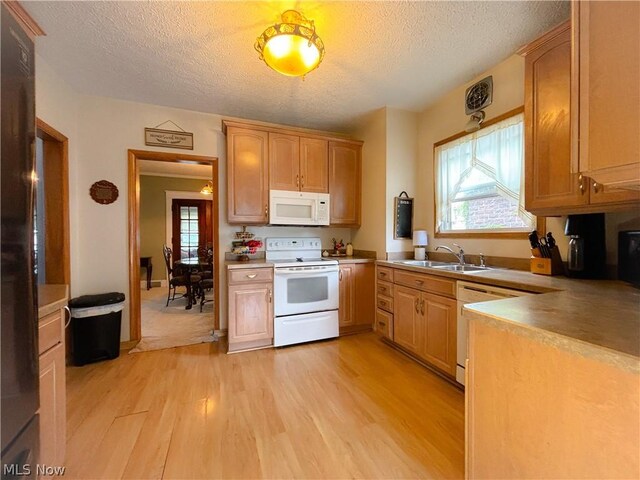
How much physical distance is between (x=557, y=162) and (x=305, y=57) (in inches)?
64.8

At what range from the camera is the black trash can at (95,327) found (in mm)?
2396

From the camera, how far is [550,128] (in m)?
1.57

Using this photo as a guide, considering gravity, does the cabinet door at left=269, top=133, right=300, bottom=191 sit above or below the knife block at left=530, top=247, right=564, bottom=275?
above

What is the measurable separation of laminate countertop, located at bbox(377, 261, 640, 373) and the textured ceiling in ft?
5.74

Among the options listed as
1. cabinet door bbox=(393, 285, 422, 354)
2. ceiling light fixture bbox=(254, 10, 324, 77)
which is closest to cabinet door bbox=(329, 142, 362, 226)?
cabinet door bbox=(393, 285, 422, 354)

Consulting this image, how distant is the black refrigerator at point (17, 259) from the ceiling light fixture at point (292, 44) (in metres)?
1.14

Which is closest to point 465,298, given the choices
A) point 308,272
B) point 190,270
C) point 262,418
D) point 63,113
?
point 308,272

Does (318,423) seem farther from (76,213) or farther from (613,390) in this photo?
(76,213)

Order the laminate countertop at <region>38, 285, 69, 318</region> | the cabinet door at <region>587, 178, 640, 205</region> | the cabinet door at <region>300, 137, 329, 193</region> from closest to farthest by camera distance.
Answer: the laminate countertop at <region>38, 285, 69, 318</region> → the cabinet door at <region>587, 178, 640, 205</region> → the cabinet door at <region>300, 137, 329, 193</region>

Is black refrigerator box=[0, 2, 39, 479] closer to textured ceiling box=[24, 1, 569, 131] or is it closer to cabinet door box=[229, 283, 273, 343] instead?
textured ceiling box=[24, 1, 569, 131]

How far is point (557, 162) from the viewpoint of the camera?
1.54 m

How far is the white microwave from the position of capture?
307 centimetres

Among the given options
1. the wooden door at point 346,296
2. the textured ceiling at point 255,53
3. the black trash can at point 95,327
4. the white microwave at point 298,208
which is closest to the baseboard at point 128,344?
the black trash can at point 95,327

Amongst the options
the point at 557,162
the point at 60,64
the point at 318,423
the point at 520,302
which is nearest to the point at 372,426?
the point at 318,423
